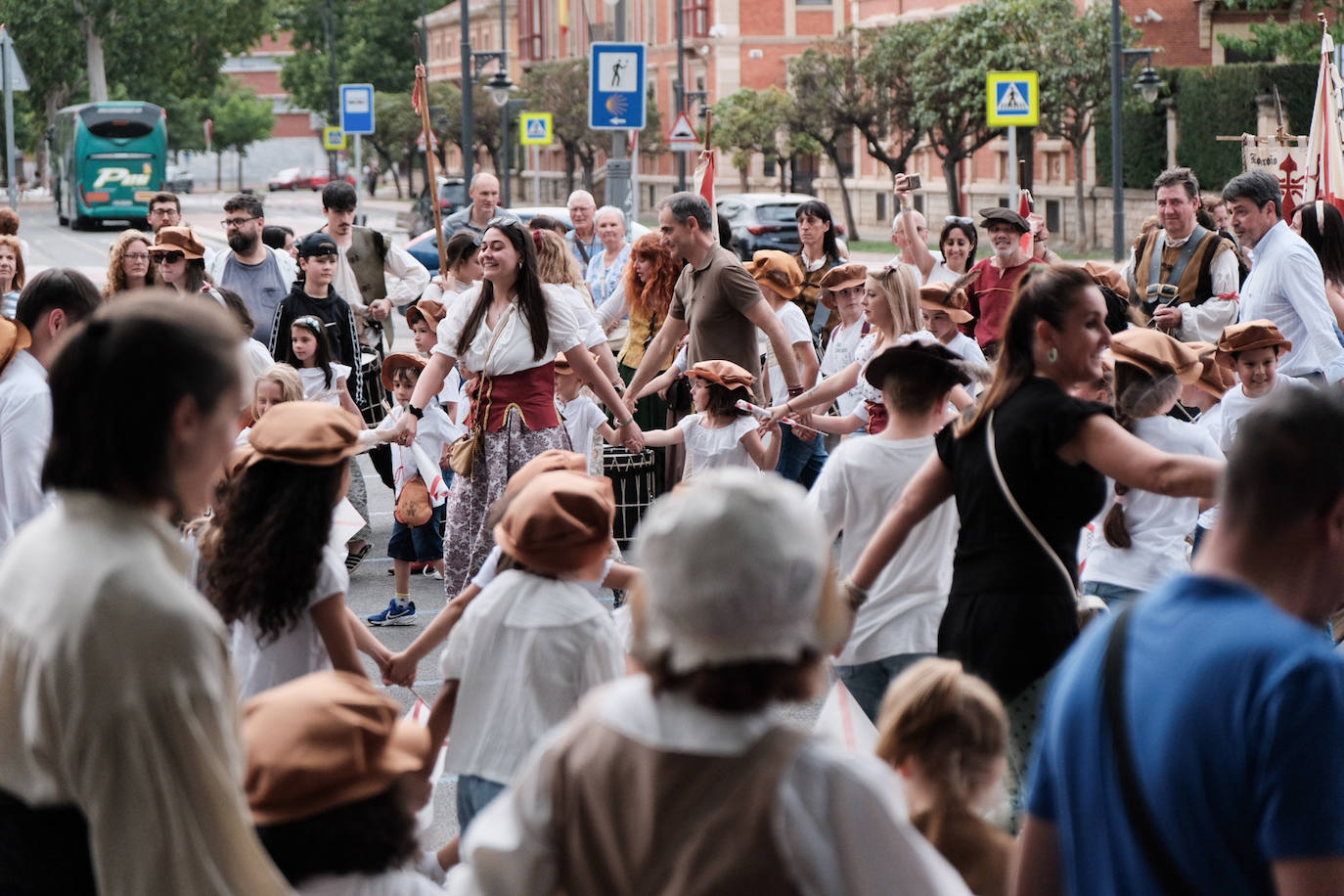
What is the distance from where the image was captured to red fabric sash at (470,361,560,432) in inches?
293

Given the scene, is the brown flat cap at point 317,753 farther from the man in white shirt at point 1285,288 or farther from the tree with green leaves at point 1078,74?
the tree with green leaves at point 1078,74

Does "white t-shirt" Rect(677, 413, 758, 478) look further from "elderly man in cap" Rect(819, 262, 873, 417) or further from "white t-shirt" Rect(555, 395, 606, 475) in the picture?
"elderly man in cap" Rect(819, 262, 873, 417)

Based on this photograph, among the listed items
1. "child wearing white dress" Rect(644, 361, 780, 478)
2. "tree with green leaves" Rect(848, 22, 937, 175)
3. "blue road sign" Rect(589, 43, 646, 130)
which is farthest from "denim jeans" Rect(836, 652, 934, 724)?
"tree with green leaves" Rect(848, 22, 937, 175)

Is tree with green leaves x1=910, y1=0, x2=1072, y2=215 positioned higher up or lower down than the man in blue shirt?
higher up

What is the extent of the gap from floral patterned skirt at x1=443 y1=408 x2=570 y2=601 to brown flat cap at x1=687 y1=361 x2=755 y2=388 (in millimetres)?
883

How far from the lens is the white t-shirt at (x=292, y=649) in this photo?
402 centimetres

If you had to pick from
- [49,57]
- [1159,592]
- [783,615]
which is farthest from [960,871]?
[49,57]

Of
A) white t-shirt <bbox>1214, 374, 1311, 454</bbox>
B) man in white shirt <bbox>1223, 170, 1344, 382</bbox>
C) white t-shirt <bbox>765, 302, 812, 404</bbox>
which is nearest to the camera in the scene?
white t-shirt <bbox>1214, 374, 1311, 454</bbox>

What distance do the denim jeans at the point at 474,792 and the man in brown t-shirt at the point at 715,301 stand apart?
4937 mm

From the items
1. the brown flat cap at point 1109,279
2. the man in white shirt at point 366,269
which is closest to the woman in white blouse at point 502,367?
the brown flat cap at point 1109,279

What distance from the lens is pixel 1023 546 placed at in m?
4.12

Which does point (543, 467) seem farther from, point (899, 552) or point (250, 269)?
point (250, 269)

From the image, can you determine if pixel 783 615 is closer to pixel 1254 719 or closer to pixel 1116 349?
pixel 1254 719

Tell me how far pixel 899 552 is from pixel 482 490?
2.97m
